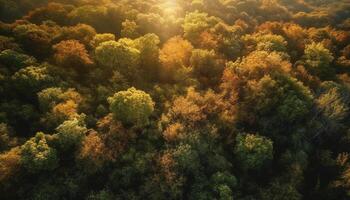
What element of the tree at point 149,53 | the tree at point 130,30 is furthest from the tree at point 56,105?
the tree at point 130,30

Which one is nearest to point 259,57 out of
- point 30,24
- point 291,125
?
point 291,125

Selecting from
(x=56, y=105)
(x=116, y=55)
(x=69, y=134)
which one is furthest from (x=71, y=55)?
(x=69, y=134)

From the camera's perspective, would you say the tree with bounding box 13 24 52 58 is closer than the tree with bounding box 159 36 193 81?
Yes

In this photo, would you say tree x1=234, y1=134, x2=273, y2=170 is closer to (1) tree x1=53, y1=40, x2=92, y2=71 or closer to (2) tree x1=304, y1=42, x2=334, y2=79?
(2) tree x1=304, y1=42, x2=334, y2=79

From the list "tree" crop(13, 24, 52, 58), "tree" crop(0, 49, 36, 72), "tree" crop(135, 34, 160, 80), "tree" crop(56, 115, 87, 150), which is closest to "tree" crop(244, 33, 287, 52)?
"tree" crop(135, 34, 160, 80)

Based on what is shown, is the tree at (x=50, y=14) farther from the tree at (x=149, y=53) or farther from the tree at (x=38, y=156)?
the tree at (x=38, y=156)

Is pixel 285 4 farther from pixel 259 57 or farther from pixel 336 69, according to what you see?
pixel 259 57

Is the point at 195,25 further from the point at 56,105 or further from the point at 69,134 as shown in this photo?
the point at 69,134
